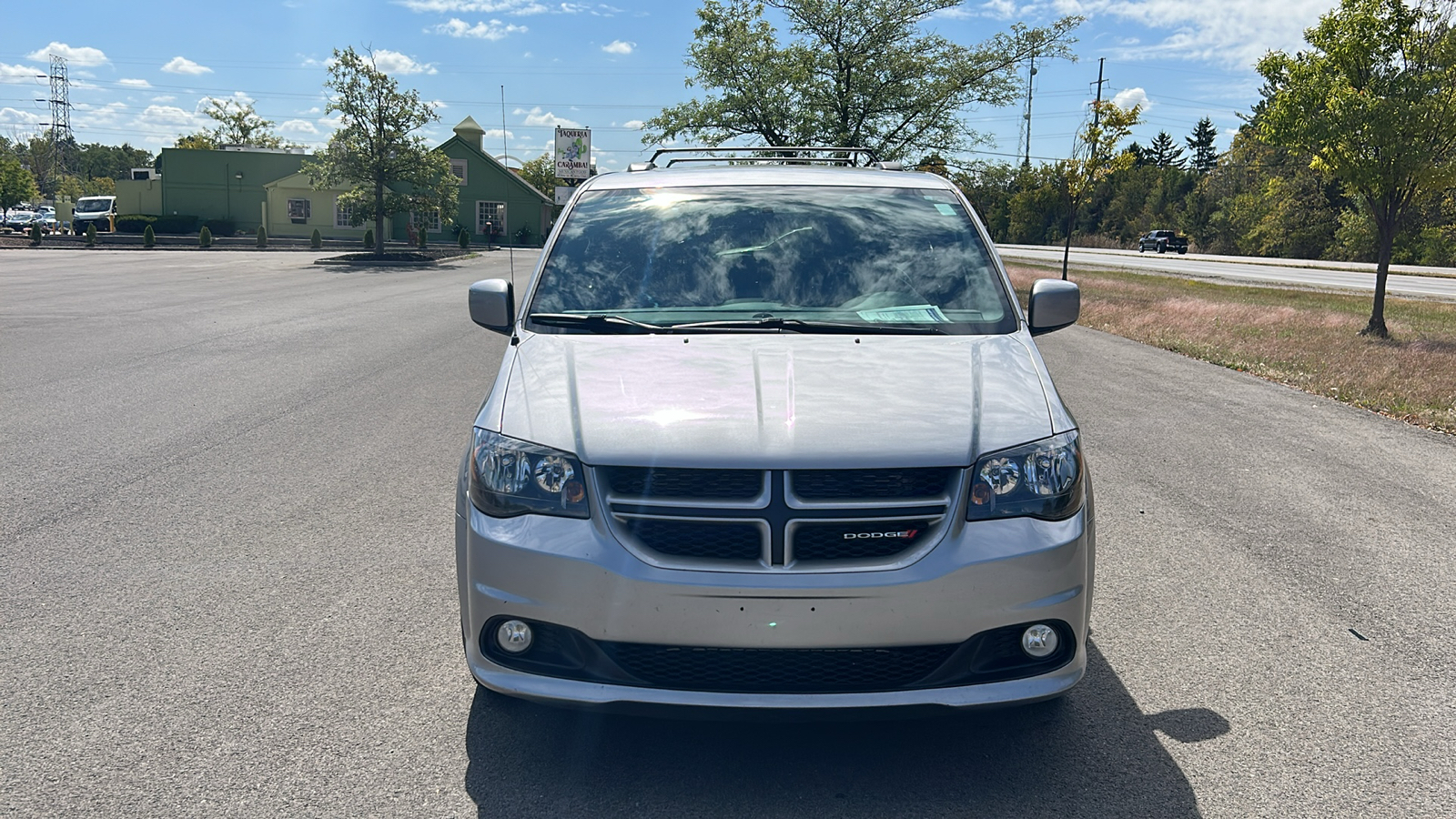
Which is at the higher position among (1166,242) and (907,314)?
(1166,242)

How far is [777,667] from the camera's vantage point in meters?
2.95

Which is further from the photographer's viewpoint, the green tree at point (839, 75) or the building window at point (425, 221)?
the building window at point (425, 221)

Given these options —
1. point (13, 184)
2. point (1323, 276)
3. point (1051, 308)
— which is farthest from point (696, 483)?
point (13, 184)

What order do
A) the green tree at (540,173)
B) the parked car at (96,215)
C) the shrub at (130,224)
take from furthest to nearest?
1. the green tree at (540,173)
2. the shrub at (130,224)
3. the parked car at (96,215)

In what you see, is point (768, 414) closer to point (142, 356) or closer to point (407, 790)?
point (407, 790)

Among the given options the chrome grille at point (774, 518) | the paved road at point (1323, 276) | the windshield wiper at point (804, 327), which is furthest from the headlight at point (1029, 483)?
the paved road at point (1323, 276)

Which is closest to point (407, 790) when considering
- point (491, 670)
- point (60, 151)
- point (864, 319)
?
point (491, 670)

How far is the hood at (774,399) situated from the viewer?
9.71 feet

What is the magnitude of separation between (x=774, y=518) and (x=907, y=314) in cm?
138

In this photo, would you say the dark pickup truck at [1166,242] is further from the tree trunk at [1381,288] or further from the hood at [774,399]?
the hood at [774,399]

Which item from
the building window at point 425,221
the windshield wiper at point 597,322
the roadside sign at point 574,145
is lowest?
the windshield wiper at point 597,322

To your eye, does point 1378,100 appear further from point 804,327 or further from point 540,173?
point 540,173

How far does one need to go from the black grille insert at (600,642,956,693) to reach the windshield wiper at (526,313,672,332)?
1.26 metres

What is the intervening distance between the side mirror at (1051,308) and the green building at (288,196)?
60.1m
